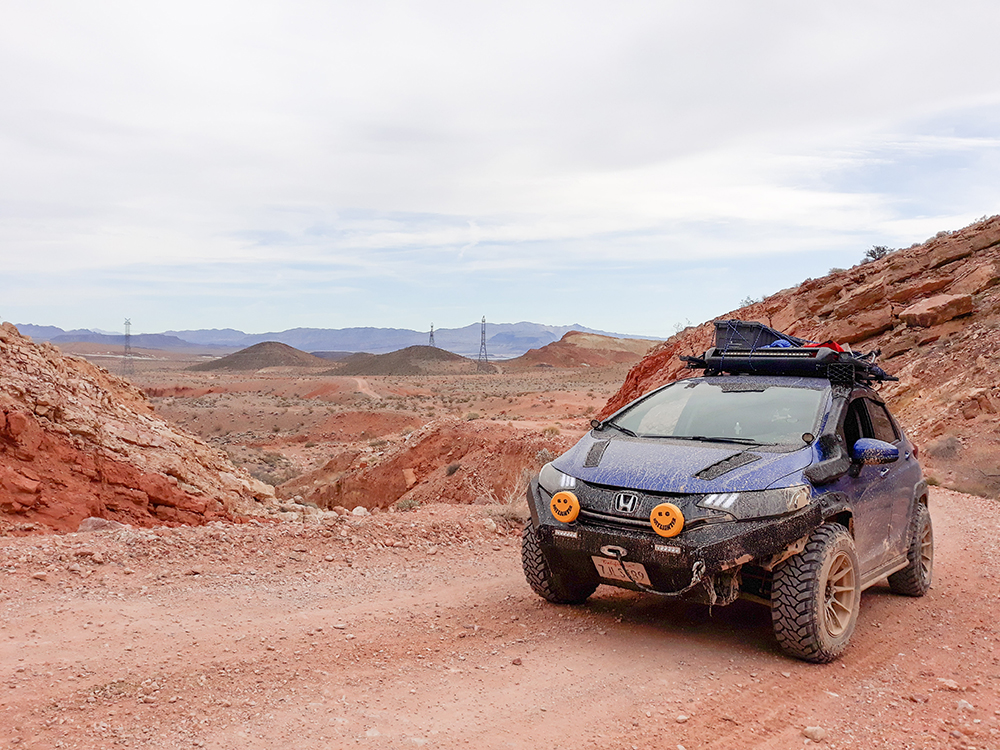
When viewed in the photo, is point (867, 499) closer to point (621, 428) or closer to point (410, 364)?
point (621, 428)

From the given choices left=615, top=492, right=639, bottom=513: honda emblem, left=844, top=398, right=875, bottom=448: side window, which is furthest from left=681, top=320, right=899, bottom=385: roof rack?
left=615, top=492, right=639, bottom=513: honda emblem

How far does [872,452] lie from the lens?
17.2ft

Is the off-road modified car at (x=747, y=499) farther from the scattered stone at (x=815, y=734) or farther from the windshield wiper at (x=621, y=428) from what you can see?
the scattered stone at (x=815, y=734)

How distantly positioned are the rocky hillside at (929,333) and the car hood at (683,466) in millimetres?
9916

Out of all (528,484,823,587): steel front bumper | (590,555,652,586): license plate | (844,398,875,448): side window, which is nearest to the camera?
(528,484,823,587): steel front bumper

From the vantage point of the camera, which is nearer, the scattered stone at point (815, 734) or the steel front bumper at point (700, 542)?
the scattered stone at point (815, 734)

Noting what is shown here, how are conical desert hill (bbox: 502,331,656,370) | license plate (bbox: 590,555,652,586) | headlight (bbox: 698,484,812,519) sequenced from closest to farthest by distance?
headlight (bbox: 698,484,812,519) → license plate (bbox: 590,555,652,586) → conical desert hill (bbox: 502,331,656,370)

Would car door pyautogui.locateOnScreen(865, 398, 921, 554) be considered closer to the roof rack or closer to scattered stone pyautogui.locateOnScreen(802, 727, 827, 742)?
the roof rack

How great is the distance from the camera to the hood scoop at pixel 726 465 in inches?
188

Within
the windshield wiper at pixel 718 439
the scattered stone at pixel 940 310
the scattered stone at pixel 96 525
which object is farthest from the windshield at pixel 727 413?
the scattered stone at pixel 940 310

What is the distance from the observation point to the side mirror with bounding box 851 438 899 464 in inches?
207

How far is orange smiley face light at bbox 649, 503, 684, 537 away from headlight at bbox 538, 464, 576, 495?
2.23 ft

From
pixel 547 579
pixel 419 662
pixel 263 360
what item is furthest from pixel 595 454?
pixel 263 360

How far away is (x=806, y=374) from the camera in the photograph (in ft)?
20.2
